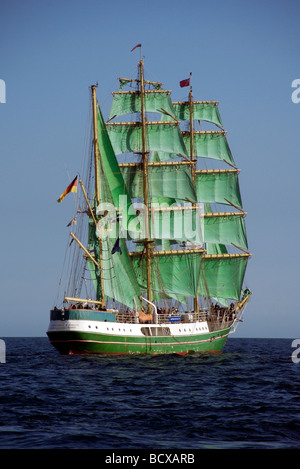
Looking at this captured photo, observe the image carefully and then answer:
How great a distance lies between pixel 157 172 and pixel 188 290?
42.7 feet

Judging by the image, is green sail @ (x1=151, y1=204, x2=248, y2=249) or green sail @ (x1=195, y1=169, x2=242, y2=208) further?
green sail @ (x1=195, y1=169, x2=242, y2=208)

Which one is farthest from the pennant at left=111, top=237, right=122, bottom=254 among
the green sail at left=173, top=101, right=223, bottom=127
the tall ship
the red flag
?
the green sail at left=173, top=101, right=223, bottom=127

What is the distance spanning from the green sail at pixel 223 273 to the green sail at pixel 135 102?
62.9 feet

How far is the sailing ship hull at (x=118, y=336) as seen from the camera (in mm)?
54625

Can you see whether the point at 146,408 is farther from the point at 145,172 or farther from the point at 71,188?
the point at 145,172

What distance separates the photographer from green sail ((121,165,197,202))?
6981 centimetres

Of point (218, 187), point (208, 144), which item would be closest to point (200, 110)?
point (208, 144)

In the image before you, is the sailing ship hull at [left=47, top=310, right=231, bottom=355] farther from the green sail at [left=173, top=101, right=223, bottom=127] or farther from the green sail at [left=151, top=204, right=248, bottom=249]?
the green sail at [left=173, top=101, right=223, bottom=127]

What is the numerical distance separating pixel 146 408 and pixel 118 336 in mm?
29307

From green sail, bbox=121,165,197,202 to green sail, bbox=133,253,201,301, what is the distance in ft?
21.4

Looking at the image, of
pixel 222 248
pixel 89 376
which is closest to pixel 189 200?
pixel 222 248

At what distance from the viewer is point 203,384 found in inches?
1475
